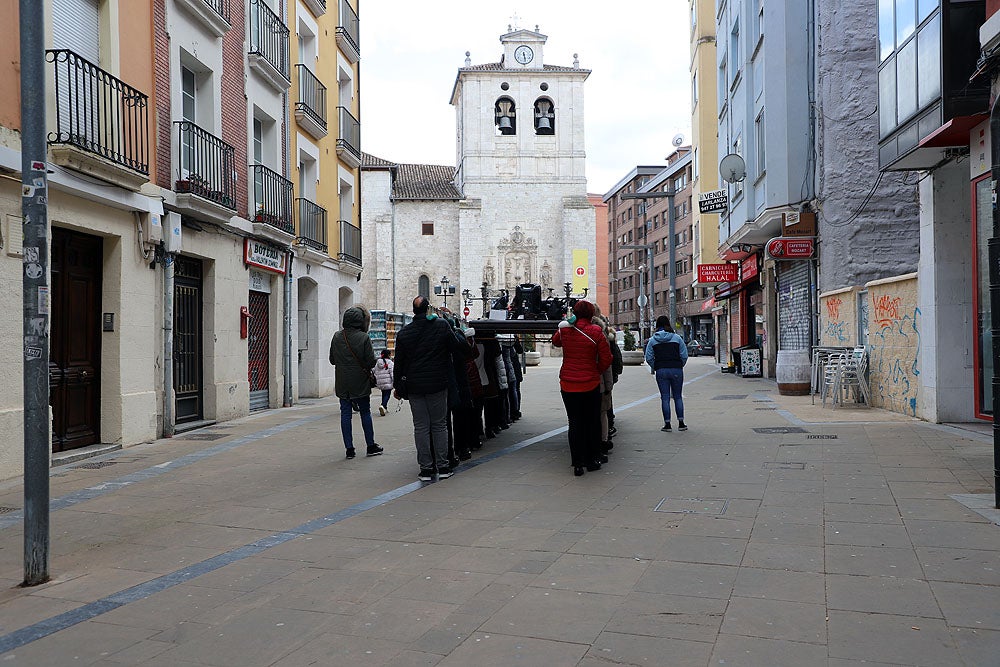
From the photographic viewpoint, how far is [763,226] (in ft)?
71.9

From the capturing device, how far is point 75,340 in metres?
11.0

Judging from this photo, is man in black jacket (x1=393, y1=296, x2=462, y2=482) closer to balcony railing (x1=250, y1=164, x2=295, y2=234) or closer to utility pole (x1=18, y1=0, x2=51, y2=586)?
utility pole (x1=18, y1=0, x2=51, y2=586)

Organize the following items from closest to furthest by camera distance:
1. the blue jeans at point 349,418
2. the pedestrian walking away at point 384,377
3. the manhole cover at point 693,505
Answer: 1. the manhole cover at point 693,505
2. the blue jeans at point 349,418
3. the pedestrian walking away at point 384,377

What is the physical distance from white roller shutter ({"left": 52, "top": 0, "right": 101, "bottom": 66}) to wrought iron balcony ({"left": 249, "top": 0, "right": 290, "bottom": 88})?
5.25 meters

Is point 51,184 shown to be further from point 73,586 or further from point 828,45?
point 828,45

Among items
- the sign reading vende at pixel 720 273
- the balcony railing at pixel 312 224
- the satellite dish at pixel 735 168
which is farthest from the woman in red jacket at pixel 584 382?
the sign reading vende at pixel 720 273

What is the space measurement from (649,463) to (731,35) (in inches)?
818

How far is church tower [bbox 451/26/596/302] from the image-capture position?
6225 cm

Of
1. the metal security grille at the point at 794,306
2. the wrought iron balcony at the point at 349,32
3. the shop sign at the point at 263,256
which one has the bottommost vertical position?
the metal security grille at the point at 794,306

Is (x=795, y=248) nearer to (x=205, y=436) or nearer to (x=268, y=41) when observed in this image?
(x=268, y=41)

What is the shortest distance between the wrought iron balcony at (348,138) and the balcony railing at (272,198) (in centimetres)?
495

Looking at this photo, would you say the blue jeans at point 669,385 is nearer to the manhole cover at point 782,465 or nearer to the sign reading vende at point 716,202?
the manhole cover at point 782,465

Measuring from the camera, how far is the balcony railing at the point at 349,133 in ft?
76.1

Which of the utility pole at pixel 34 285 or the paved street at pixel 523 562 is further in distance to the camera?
the utility pole at pixel 34 285
